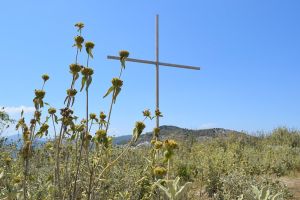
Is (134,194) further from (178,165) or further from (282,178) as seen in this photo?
(282,178)

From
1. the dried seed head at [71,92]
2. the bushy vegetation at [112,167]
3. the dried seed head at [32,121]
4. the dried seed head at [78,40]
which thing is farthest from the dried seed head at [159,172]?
the dried seed head at [78,40]

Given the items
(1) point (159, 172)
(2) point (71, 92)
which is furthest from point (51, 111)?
(1) point (159, 172)

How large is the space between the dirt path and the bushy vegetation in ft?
0.68

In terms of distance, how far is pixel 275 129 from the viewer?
→ 45.2 feet

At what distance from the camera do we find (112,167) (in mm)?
4398

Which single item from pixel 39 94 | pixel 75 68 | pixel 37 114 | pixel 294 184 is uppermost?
pixel 75 68

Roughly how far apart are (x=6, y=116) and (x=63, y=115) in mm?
3825

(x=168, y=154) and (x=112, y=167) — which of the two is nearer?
(x=168, y=154)

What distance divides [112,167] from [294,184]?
302cm

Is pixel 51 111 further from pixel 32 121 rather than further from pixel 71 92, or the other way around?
pixel 71 92

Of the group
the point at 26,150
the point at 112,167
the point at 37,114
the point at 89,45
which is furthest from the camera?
the point at 112,167

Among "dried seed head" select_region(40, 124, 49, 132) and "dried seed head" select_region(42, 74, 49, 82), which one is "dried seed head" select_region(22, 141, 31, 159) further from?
"dried seed head" select_region(42, 74, 49, 82)

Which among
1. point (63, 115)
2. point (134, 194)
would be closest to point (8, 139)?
point (134, 194)

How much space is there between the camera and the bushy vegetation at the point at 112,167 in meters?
1.99
